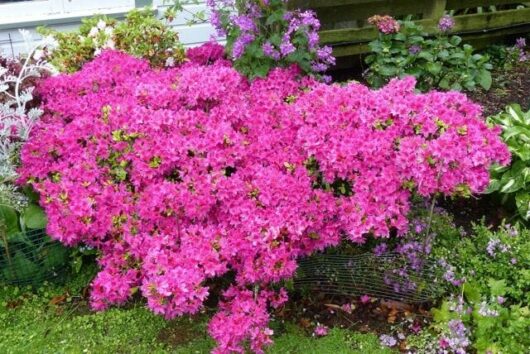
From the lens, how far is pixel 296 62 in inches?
150

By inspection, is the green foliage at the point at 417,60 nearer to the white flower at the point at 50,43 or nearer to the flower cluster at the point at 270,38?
the flower cluster at the point at 270,38

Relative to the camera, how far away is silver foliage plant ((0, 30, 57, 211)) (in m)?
3.36

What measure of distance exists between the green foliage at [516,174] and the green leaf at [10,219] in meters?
3.00

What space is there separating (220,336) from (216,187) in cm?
68

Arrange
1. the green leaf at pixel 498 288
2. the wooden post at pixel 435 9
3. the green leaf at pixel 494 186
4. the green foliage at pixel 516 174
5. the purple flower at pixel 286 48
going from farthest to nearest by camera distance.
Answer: the wooden post at pixel 435 9
the green leaf at pixel 494 186
the green foliage at pixel 516 174
the purple flower at pixel 286 48
the green leaf at pixel 498 288

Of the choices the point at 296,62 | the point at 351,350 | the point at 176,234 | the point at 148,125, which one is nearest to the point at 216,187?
the point at 176,234

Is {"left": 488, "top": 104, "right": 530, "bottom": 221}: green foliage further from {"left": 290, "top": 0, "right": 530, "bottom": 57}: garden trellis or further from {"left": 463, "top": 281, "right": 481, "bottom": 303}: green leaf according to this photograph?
{"left": 290, "top": 0, "right": 530, "bottom": 57}: garden trellis

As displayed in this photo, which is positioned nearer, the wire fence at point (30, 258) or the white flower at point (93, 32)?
the wire fence at point (30, 258)

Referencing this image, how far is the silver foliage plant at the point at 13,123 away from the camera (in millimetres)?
3363

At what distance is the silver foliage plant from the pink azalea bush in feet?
0.60

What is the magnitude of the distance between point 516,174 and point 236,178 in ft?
6.81

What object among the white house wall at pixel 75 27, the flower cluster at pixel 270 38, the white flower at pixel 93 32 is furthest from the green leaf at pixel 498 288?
the white flower at pixel 93 32

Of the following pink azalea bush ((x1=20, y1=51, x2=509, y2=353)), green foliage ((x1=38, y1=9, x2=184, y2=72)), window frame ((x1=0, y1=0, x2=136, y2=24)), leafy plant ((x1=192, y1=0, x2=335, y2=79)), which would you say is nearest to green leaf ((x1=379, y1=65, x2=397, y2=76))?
leafy plant ((x1=192, y1=0, x2=335, y2=79))

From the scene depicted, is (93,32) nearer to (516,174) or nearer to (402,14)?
(402,14)
